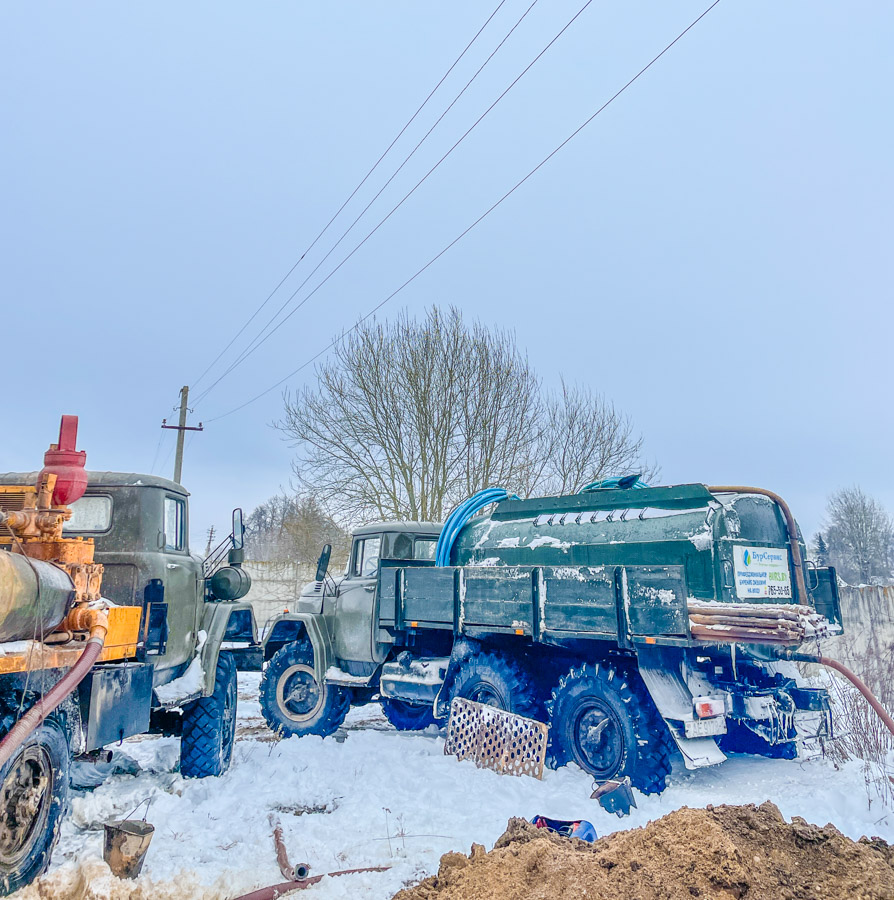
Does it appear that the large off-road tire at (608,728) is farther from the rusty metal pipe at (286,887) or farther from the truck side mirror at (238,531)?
the truck side mirror at (238,531)

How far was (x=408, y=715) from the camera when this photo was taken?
31.0ft

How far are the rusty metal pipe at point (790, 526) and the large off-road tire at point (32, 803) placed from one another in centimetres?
577

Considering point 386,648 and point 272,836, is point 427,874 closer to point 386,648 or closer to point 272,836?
point 272,836

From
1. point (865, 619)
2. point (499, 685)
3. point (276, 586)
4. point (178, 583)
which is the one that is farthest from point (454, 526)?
point (276, 586)

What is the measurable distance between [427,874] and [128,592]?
10.8 feet

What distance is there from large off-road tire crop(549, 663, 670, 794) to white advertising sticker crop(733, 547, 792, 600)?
1.34 m

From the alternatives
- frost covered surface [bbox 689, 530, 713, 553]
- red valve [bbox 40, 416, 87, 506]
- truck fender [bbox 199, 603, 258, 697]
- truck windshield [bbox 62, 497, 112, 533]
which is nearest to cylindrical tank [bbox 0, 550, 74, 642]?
red valve [bbox 40, 416, 87, 506]

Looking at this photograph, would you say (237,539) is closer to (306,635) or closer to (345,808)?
(306,635)

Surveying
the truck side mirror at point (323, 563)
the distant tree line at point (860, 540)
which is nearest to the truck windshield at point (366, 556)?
the truck side mirror at point (323, 563)

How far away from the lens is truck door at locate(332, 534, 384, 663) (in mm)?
8961

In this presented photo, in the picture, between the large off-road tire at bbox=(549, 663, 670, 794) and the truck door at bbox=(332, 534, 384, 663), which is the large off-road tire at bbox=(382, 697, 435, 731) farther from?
the large off-road tire at bbox=(549, 663, 670, 794)

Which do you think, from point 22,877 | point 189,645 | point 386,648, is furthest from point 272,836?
point 386,648

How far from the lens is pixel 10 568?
3551 mm

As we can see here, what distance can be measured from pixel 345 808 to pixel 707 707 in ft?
10.2
